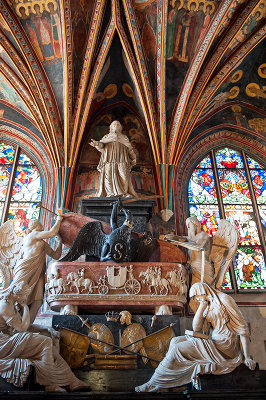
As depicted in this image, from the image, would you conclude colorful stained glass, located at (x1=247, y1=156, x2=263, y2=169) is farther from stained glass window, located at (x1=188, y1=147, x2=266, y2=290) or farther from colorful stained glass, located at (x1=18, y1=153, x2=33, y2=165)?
colorful stained glass, located at (x1=18, y1=153, x2=33, y2=165)

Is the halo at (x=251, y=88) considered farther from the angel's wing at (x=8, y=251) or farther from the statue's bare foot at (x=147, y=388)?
the statue's bare foot at (x=147, y=388)

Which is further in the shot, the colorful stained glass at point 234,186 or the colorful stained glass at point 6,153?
the colorful stained glass at point 6,153

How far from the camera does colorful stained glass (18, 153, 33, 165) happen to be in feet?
39.0

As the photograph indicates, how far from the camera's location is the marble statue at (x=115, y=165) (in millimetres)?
8367

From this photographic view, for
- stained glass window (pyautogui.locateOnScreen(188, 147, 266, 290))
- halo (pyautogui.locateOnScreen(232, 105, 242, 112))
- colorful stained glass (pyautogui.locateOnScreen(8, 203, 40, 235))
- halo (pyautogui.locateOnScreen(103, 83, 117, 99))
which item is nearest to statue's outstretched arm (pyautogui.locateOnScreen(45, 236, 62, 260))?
colorful stained glass (pyautogui.locateOnScreen(8, 203, 40, 235))

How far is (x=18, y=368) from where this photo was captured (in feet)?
15.7

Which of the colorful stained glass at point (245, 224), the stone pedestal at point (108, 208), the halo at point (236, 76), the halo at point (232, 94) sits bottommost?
the stone pedestal at point (108, 208)

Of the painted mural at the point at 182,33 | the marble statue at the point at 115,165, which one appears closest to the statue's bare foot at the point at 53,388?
the marble statue at the point at 115,165

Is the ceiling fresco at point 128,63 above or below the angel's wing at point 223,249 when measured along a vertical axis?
above

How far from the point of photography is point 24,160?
39.1ft

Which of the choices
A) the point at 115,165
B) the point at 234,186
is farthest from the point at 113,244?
the point at 234,186

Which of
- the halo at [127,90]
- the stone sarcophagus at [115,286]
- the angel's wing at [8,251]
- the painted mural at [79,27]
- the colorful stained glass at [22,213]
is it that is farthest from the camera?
the halo at [127,90]

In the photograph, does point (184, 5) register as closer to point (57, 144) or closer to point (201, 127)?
point (201, 127)

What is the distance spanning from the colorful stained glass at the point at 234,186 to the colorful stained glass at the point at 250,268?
59.0 inches
